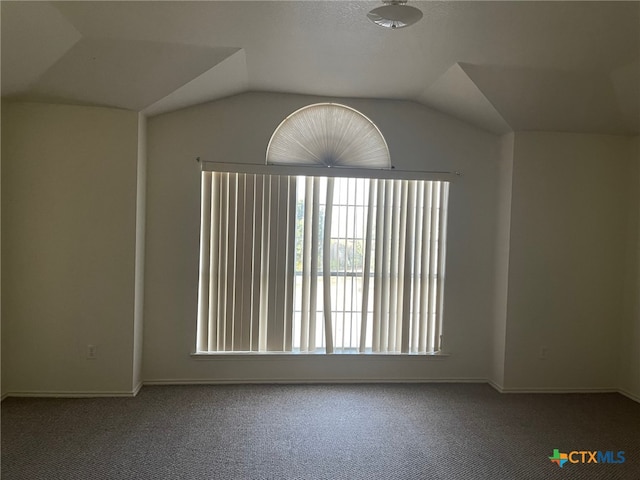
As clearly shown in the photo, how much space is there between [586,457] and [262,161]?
10.7ft

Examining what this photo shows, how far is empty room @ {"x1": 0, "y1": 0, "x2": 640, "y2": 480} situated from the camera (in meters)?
2.84

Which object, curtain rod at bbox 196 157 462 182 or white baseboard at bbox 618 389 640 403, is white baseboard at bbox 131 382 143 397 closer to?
curtain rod at bbox 196 157 462 182

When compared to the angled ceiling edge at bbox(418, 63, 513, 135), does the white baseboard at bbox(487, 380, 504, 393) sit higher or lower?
lower

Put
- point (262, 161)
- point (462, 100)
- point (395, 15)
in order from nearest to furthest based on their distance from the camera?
point (395, 15) → point (462, 100) → point (262, 161)

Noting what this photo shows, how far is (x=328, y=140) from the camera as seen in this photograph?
13.6 ft

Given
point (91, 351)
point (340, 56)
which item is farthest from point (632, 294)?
point (91, 351)

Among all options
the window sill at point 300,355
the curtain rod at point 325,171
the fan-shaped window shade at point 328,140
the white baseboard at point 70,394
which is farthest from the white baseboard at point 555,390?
the white baseboard at point 70,394

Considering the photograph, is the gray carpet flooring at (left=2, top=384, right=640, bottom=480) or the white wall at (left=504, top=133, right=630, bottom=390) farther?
the white wall at (left=504, top=133, right=630, bottom=390)

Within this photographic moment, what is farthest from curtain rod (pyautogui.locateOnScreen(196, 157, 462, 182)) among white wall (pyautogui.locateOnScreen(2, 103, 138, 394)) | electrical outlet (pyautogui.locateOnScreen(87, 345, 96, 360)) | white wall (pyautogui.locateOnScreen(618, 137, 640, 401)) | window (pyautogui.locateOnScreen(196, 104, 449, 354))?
electrical outlet (pyautogui.locateOnScreen(87, 345, 96, 360))

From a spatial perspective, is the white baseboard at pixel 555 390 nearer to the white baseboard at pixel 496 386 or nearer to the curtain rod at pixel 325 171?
the white baseboard at pixel 496 386

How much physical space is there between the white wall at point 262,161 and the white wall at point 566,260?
0.29 meters

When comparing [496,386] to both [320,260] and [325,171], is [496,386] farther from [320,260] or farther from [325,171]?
[325,171]

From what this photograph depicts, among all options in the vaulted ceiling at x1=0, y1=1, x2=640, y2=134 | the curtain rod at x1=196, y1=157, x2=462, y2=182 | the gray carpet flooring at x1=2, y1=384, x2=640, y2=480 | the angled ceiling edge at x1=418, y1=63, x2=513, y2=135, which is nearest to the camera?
the vaulted ceiling at x1=0, y1=1, x2=640, y2=134

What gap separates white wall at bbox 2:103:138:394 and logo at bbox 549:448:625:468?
10.5ft
